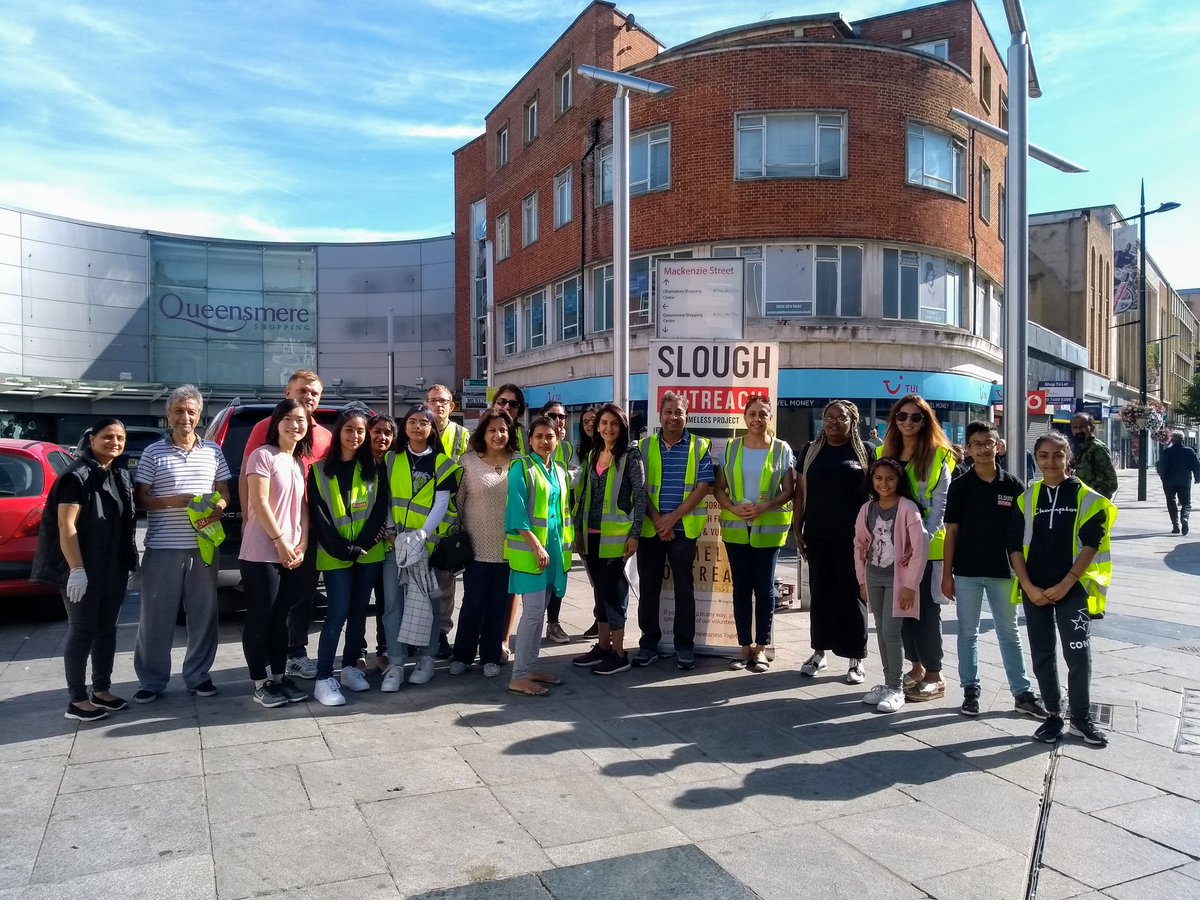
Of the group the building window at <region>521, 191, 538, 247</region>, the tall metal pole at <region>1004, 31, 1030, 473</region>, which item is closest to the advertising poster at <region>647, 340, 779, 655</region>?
the tall metal pole at <region>1004, 31, 1030, 473</region>

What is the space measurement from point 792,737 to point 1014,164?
5.66m

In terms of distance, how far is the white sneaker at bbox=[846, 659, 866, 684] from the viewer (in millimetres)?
6117

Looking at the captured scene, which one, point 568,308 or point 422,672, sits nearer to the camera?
point 422,672

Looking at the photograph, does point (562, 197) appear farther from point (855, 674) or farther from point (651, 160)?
point (855, 674)

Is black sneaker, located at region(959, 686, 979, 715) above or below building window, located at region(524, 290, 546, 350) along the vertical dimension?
below

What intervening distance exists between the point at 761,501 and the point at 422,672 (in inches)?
100

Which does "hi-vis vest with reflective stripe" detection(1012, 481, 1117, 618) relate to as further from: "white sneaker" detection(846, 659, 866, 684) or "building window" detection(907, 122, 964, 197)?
"building window" detection(907, 122, 964, 197)

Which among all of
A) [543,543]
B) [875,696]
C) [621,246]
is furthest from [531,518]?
[621,246]

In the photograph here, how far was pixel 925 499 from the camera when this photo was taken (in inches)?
224

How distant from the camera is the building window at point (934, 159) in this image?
21.2 metres

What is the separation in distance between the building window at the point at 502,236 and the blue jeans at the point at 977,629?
26.0 metres

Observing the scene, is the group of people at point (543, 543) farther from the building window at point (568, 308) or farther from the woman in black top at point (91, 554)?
the building window at point (568, 308)

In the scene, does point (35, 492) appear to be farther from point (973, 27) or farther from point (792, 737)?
point (973, 27)

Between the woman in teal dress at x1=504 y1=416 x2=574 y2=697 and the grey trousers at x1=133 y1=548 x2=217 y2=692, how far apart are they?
185cm
